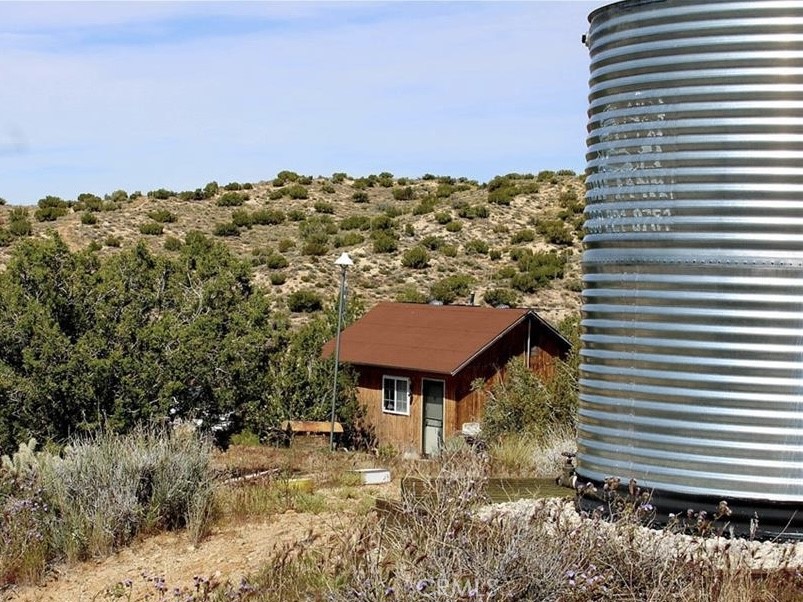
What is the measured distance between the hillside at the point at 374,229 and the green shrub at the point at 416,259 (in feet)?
0.17

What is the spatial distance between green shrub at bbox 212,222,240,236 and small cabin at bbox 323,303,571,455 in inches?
915

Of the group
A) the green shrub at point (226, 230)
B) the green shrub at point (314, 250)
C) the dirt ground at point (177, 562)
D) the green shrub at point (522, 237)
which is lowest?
the dirt ground at point (177, 562)

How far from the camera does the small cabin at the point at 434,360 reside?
2786 centimetres

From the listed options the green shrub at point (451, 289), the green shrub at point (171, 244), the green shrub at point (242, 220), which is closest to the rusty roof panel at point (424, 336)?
the green shrub at point (451, 289)

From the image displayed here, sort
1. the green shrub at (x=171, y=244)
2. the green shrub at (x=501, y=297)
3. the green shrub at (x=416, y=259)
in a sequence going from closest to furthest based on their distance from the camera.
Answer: the green shrub at (x=501, y=297) < the green shrub at (x=171, y=244) < the green shrub at (x=416, y=259)

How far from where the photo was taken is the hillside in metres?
45.5

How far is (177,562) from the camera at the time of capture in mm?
8570

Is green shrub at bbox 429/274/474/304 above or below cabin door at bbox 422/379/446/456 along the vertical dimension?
above

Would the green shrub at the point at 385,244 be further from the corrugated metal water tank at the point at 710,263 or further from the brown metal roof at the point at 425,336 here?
the corrugated metal water tank at the point at 710,263

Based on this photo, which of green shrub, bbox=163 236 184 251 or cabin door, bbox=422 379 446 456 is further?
green shrub, bbox=163 236 184 251

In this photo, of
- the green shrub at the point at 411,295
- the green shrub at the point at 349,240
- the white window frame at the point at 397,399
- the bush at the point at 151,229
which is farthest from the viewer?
the bush at the point at 151,229

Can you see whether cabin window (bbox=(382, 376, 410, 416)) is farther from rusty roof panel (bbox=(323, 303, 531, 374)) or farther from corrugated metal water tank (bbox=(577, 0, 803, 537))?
corrugated metal water tank (bbox=(577, 0, 803, 537))

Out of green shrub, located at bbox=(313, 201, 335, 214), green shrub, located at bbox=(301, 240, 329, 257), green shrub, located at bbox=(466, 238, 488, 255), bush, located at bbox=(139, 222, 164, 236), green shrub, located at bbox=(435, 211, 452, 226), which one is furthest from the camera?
green shrub, located at bbox=(313, 201, 335, 214)

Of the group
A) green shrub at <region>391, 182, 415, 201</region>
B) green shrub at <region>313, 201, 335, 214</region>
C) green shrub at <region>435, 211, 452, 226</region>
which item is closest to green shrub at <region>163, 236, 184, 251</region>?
green shrub at <region>313, 201, 335, 214</region>
